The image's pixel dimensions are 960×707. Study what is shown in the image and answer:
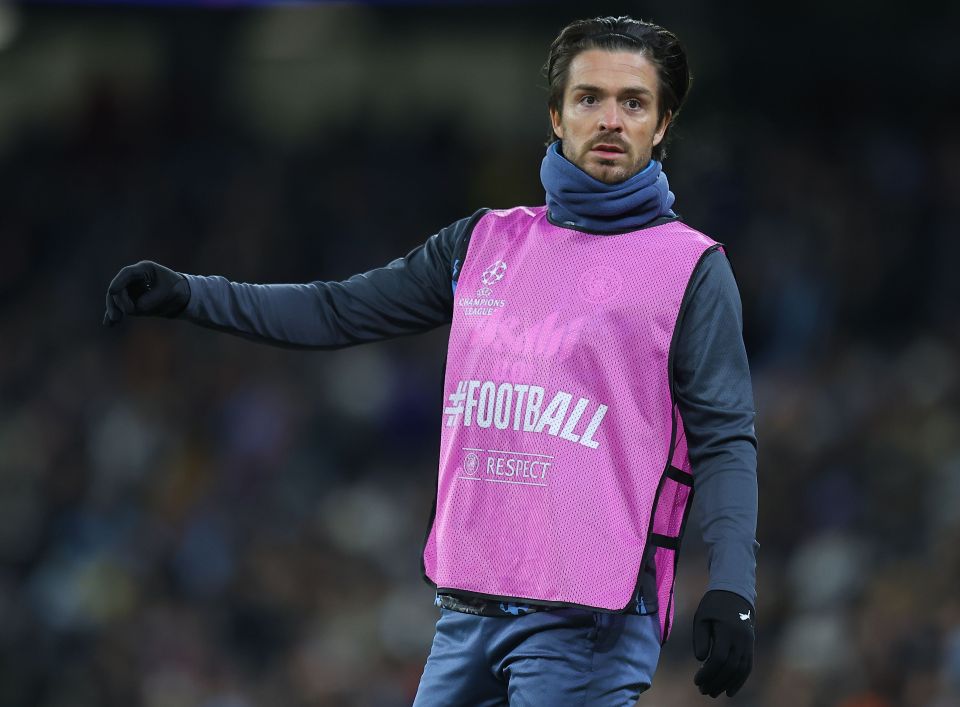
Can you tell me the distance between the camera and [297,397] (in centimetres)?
952

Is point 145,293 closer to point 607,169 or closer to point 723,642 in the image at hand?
point 607,169

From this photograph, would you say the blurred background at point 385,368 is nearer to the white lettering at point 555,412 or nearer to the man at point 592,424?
the man at point 592,424

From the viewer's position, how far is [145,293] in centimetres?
308

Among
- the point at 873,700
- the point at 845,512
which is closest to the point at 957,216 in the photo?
the point at 845,512

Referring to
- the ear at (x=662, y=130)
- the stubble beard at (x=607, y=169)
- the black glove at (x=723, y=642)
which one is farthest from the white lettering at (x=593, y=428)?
the ear at (x=662, y=130)

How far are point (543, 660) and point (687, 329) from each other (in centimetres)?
Answer: 64

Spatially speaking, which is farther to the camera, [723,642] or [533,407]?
[533,407]

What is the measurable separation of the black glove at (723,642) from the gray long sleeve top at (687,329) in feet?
0.12

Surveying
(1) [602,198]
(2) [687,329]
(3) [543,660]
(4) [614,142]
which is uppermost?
(4) [614,142]

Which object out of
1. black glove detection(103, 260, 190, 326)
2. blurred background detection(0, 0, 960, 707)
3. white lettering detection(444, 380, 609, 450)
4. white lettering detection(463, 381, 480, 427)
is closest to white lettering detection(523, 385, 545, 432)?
white lettering detection(444, 380, 609, 450)

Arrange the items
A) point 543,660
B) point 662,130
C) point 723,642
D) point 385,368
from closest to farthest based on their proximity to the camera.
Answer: point 723,642
point 543,660
point 662,130
point 385,368

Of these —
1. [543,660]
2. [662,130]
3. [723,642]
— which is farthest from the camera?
[662,130]

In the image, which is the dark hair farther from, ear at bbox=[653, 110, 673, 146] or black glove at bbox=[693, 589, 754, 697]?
black glove at bbox=[693, 589, 754, 697]

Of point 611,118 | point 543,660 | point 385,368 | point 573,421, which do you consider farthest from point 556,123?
point 385,368
